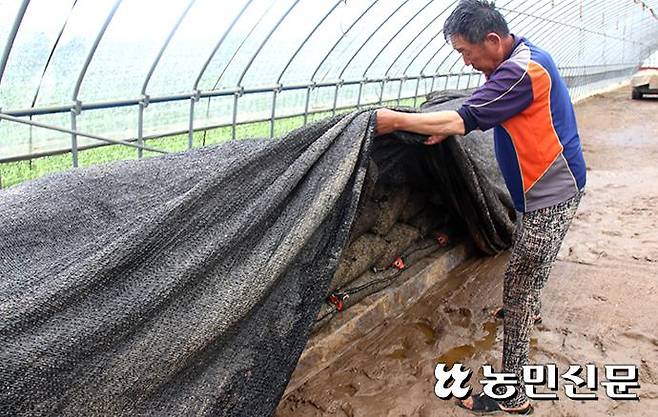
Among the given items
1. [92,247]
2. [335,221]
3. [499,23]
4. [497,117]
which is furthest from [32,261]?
[499,23]

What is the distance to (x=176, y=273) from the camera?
6.07ft

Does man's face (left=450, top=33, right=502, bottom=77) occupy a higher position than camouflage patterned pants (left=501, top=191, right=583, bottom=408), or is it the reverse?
man's face (left=450, top=33, right=502, bottom=77)

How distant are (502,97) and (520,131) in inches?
7.4

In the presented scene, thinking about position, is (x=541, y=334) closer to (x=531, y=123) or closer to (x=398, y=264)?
(x=398, y=264)

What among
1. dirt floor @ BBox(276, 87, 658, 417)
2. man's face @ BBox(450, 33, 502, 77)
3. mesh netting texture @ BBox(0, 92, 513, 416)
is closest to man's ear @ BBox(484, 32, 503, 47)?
man's face @ BBox(450, 33, 502, 77)

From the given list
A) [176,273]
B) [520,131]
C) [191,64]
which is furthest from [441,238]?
[191,64]

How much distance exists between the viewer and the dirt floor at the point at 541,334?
8.61ft

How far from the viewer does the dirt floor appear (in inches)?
103

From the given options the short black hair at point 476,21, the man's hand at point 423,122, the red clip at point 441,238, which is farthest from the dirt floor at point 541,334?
the short black hair at point 476,21

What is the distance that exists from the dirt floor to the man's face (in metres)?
1.50

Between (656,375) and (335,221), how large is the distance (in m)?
1.86

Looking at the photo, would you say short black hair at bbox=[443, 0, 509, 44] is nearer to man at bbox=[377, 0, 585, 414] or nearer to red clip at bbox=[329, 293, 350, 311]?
man at bbox=[377, 0, 585, 414]

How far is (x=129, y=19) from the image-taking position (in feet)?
15.7

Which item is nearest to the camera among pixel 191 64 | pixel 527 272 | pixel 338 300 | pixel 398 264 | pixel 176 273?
pixel 176 273
